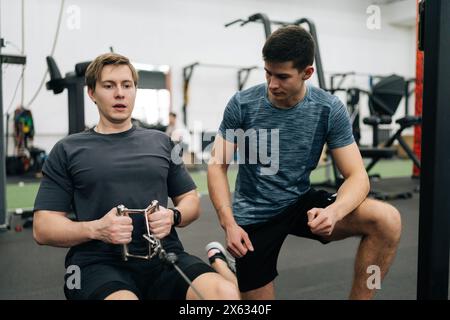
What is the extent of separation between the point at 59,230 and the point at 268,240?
0.66 metres

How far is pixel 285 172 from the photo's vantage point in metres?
1.32

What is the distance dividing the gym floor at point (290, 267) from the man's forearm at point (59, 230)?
35.8 inches

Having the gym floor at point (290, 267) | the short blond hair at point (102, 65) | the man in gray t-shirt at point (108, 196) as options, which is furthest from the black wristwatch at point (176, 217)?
the gym floor at point (290, 267)

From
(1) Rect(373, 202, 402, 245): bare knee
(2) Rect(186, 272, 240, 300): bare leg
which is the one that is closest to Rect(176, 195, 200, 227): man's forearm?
(2) Rect(186, 272, 240, 300): bare leg

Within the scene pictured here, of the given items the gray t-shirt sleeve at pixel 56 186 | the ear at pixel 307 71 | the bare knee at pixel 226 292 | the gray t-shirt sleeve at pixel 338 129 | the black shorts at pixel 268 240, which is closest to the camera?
the bare knee at pixel 226 292

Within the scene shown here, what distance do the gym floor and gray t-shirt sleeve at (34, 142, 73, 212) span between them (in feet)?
3.07

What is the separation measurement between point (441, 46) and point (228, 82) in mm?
5283

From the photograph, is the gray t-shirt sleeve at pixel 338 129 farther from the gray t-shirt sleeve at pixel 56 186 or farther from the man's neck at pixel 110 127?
the gray t-shirt sleeve at pixel 56 186

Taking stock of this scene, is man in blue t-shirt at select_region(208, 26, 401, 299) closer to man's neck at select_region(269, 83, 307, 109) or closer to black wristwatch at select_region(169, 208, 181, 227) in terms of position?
man's neck at select_region(269, 83, 307, 109)

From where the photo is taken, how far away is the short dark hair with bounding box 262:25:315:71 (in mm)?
1085

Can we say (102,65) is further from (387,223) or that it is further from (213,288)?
(387,223)

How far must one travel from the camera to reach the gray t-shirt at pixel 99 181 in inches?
41.0

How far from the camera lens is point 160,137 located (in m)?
1.18
